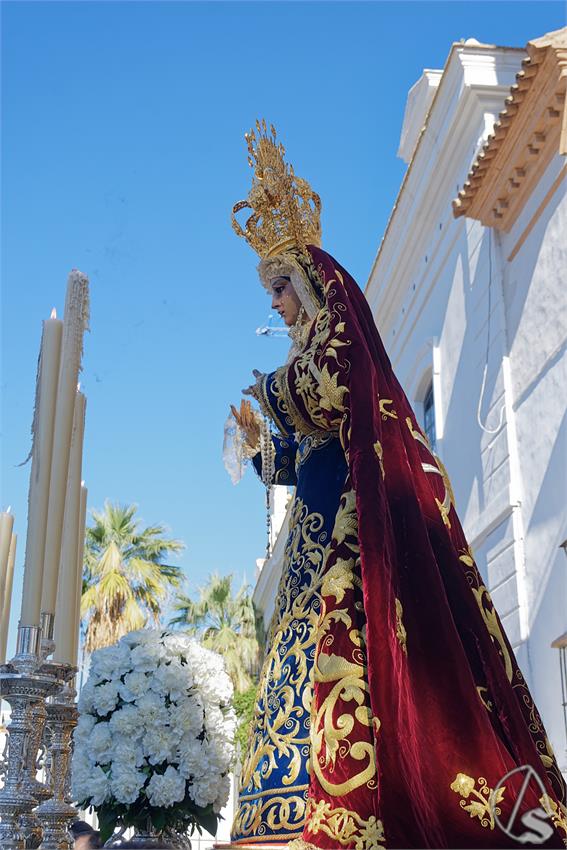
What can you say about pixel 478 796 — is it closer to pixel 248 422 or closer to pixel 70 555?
pixel 70 555

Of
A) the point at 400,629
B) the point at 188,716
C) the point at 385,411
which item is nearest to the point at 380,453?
the point at 385,411

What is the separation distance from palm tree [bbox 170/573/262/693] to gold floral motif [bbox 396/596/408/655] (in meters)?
18.8

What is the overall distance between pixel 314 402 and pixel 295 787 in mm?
1133

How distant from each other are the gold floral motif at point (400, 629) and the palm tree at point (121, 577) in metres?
13.9

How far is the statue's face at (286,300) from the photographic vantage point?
11.3ft

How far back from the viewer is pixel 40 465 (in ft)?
8.57

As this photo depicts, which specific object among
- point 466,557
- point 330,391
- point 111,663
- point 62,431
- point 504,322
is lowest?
point 111,663

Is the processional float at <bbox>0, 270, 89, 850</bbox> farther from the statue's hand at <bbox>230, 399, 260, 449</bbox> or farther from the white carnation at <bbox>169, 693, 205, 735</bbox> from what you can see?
the statue's hand at <bbox>230, 399, 260, 449</bbox>

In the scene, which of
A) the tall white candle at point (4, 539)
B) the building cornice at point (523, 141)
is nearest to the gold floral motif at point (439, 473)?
the tall white candle at point (4, 539)

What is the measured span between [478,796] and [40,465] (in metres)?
1.44

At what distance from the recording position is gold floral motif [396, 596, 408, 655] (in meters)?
2.37

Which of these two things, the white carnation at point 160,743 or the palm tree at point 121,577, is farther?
the palm tree at point 121,577

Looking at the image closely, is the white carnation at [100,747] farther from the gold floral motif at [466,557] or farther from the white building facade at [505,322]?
the white building facade at [505,322]

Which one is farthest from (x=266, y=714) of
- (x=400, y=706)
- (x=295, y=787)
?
(x=400, y=706)
